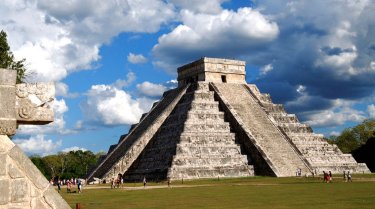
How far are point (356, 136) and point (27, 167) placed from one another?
7009 cm

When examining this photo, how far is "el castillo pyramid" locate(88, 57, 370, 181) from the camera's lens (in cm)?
3519

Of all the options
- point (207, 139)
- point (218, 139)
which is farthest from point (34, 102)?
point (218, 139)

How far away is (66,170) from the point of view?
77375 millimetres

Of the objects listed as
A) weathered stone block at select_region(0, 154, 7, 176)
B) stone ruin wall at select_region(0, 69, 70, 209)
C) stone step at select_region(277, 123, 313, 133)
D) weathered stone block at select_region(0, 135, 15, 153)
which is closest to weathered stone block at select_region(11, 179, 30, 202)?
stone ruin wall at select_region(0, 69, 70, 209)

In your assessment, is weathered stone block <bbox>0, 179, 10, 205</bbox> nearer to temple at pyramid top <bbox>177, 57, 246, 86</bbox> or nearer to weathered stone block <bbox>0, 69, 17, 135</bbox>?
weathered stone block <bbox>0, 69, 17, 135</bbox>

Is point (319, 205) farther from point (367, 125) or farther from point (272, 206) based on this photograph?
point (367, 125)

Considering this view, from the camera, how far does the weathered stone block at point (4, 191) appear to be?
4.39 m

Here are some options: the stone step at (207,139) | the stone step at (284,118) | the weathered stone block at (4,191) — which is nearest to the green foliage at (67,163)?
the stone step at (284,118)

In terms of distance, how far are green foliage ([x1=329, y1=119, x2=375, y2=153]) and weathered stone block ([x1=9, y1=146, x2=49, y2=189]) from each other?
221ft

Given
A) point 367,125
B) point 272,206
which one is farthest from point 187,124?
point 367,125

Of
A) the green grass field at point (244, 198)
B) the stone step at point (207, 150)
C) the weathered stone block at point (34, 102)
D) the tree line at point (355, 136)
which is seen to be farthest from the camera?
the tree line at point (355, 136)

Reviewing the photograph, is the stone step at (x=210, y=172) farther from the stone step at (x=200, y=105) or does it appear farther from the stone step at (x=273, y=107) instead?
the stone step at (x=273, y=107)

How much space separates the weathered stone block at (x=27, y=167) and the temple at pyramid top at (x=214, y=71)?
3884cm

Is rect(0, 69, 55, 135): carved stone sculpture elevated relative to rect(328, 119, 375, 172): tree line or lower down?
lower down
